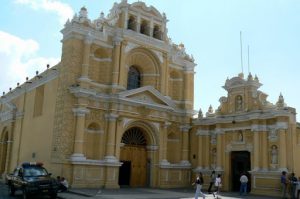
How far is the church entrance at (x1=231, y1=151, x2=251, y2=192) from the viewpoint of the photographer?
26.0 m

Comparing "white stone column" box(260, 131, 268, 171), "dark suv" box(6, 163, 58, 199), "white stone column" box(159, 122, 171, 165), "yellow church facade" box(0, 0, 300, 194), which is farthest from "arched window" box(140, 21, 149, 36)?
"dark suv" box(6, 163, 58, 199)

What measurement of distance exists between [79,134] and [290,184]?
1359 cm

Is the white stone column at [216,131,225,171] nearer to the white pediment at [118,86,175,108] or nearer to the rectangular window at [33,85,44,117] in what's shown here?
the white pediment at [118,86,175,108]

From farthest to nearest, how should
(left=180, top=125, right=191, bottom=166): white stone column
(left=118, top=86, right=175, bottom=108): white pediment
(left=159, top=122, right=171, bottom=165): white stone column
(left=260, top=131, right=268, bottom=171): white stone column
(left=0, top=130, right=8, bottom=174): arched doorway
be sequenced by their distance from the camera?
(left=0, top=130, right=8, bottom=174): arched doorway
(left=180, top=125, right=191, bottom=166): white stone column
(left=159, top=122, right=171, bottom=165): white stone column
(left=118, top=86, right=175, bottom=108): white pediment
(left=260, top=131, right=268, bottom=171): white stone column

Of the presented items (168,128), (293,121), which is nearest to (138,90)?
(168,128)

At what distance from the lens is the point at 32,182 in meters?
17.8

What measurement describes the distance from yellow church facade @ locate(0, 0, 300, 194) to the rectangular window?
6.4 inches

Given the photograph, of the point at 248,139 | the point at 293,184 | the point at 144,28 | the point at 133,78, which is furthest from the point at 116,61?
the point at 293,184

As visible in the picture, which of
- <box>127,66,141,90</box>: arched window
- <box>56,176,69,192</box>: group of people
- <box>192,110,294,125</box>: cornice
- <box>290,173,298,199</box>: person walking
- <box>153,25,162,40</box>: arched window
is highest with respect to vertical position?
<box>153,25,162,40</box>: arched window

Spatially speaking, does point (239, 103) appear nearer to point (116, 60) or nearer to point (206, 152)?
point (206, 152)

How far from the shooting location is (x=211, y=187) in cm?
2606

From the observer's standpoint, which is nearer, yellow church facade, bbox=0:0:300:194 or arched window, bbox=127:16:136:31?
yellow church facade, bbox=0:0:300:194

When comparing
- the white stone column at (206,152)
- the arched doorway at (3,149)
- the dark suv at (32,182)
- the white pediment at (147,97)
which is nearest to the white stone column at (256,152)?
the white stone column at (206,152)

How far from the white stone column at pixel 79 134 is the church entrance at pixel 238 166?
1104 centimetres
